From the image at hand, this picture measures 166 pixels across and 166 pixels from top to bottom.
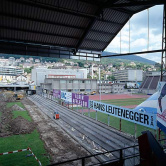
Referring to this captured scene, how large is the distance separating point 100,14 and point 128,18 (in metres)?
3.60

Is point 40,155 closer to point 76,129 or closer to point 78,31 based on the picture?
point 76,129

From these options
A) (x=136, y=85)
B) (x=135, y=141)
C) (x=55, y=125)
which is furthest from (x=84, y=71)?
(x=135, y=141)

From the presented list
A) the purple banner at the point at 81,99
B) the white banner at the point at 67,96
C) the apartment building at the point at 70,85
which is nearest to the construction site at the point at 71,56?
the purple banner at the point at 81,99

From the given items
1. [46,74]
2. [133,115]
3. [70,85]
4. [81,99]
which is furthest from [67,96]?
[46,74]

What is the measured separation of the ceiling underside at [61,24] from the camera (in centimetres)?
1204

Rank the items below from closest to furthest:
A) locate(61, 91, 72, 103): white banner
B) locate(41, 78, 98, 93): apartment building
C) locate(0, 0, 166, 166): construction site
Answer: locate(0, 0, 166, 166): construction site, locate(61, 91, 72, 103): white banner, locate(41, 78, 98, 93): apartment building

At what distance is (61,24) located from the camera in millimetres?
14234

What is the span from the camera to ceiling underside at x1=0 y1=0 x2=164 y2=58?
12.0 m

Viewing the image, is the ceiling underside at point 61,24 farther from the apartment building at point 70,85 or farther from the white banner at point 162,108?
the apartment building at point 70,85

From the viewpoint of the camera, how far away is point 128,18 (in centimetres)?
1588

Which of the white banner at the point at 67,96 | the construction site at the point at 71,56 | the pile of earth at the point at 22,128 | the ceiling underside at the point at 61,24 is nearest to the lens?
the construction site at the point at 71,56

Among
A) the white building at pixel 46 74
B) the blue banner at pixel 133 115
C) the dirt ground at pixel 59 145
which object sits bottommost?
the dirt ground at pixel 59 145

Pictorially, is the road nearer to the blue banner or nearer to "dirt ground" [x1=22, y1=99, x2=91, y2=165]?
"dirt ground" [x1=22, y1=99, x2=91, y2=165]

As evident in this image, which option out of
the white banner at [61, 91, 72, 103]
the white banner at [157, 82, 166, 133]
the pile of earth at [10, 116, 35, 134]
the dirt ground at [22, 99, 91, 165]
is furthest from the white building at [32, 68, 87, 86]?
the white banner at [157, 82, 166, 133]
